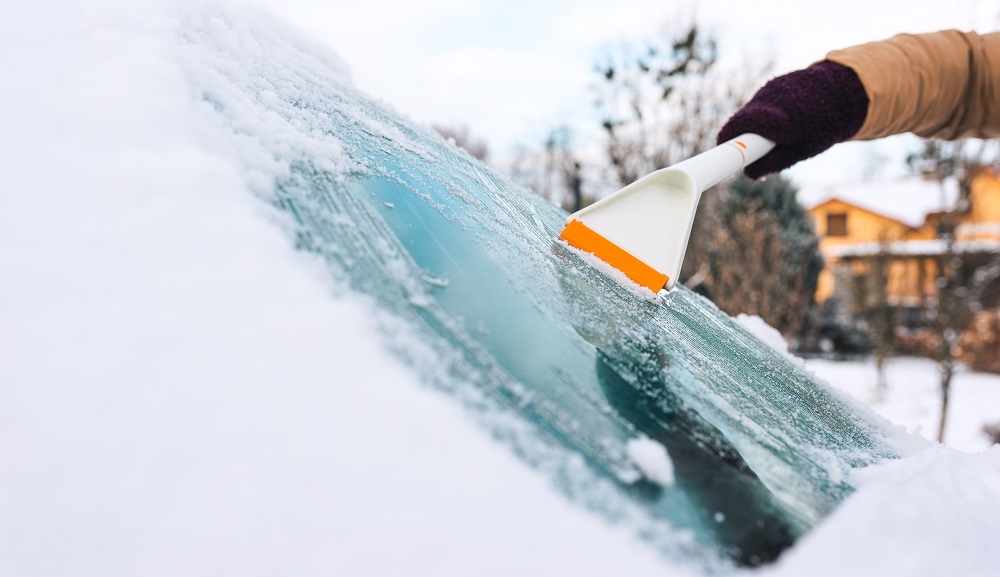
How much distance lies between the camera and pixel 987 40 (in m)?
1.75

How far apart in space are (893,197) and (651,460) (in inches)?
1029

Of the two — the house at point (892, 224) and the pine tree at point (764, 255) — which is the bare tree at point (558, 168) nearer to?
the pine tree at point (764, 255)

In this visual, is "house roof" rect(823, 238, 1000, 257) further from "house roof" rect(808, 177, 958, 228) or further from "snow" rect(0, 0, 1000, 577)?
"snow" rect(0, 0, 1000, 577)

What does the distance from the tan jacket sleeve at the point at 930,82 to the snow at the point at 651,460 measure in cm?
137

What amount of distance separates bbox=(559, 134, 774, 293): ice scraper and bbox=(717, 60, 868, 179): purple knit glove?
314mm

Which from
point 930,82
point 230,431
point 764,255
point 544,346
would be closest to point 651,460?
point 544,346

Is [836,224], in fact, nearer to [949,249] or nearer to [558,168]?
[558,168]

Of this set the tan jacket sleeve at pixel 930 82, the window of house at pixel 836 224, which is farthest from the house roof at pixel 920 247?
the tan jacket sleeve at pixel 930 82

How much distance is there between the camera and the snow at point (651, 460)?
0.48 meters

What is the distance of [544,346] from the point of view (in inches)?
23.3

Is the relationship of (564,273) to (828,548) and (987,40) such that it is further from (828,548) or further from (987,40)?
(987,40)

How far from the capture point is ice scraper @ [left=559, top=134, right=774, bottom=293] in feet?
3.39

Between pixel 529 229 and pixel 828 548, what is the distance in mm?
651

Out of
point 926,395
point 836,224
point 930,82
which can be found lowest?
point 836,224
